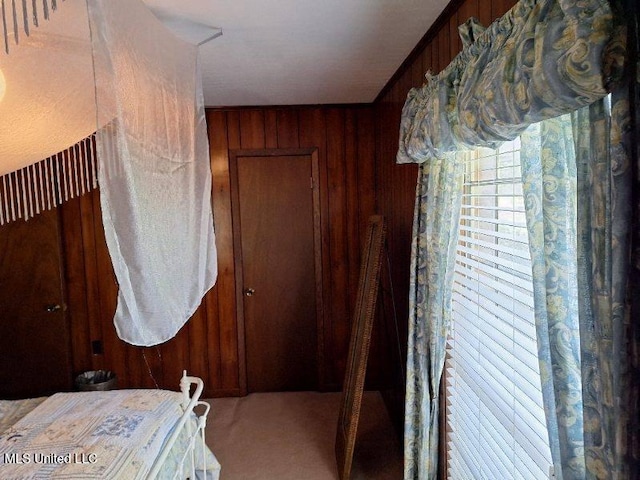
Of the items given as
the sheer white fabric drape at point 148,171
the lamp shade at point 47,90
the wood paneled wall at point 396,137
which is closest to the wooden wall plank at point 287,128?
the wood paneled wall at point 396,137

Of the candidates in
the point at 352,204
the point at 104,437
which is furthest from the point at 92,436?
the point at 352,204

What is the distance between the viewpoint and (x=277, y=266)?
349cm

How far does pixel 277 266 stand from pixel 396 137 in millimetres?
1438

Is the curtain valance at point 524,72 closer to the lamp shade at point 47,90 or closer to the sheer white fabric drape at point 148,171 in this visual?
the sheer white fabric drape at point 148,171

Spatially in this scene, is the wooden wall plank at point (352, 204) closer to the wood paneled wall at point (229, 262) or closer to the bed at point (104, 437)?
the wood paneled wall at point (229, 262)

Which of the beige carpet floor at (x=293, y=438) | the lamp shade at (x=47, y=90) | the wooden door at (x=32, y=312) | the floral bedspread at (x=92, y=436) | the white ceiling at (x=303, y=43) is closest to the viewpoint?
the lamp shade at (x=47, y=90)

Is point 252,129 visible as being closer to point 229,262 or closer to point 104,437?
point 229,262

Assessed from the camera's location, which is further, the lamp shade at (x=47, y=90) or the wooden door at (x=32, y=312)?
the wooden door at (x=32, y=312)

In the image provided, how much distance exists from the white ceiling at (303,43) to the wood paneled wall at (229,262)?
378mm

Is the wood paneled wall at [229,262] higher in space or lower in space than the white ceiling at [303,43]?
lower

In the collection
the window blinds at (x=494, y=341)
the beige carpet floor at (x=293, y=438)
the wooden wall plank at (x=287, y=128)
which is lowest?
the beige carpet floor at (x=293, y=438)

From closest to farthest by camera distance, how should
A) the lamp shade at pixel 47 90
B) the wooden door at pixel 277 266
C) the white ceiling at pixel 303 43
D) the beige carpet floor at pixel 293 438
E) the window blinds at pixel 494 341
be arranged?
the lamp shade at pixel 47 90 → the window blinds at pixel 494 341 → the white ceiling at pixel 303 43 → the beige carpet floor at pixel 293 438 → the wooden door at pixel 277 266

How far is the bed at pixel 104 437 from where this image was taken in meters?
1.46

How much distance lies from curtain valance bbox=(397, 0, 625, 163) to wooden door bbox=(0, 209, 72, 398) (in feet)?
10.3
